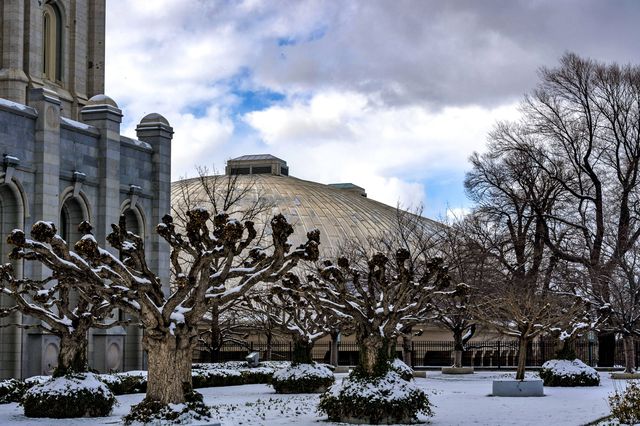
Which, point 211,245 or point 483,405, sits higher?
point 211,245

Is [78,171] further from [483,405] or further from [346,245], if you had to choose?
[346,245]

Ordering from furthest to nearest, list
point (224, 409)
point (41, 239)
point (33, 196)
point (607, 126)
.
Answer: point (607, 126) < point (33, 196) < point (224, 409) < point (41, 239)

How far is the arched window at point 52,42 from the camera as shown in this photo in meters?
46.8

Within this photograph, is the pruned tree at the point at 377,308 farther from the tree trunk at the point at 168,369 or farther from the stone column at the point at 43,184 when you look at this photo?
the stone column at the point at 43,184

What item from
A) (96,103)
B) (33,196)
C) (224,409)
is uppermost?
(96,103)

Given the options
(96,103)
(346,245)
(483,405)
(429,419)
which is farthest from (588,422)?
(346,245)

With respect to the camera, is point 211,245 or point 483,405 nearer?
point 211,245

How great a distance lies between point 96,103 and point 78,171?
350cm

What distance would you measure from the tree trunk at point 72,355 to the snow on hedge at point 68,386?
1.09 feet

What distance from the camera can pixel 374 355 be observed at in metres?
26.4

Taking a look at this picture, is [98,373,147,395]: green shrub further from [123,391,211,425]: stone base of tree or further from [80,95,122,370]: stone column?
[123,391,211,425]: stone base of tree

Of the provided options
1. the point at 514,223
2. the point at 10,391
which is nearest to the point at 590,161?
the point at 514,223

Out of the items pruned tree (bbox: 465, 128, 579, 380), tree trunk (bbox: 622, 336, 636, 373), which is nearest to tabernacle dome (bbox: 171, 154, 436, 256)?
pruned tree (bbox: 465, 128, 579, 380)

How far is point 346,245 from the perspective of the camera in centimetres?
7469
